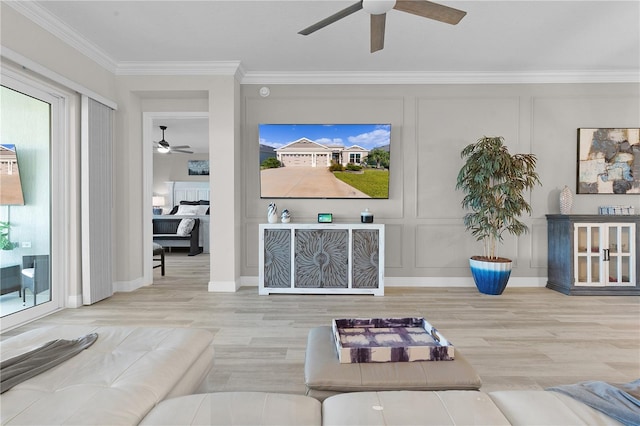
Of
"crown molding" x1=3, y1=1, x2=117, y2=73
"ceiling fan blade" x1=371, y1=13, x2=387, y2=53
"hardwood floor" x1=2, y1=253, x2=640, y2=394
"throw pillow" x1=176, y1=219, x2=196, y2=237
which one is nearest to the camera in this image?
"hardwood floor" x1=2, y1=253, x2=640, y2=394

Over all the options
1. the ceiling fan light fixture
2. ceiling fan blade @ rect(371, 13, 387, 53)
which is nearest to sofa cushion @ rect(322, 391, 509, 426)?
the ceiling fan light fixture

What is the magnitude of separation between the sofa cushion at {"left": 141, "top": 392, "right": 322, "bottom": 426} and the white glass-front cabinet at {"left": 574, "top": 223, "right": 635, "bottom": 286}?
14.3 feet

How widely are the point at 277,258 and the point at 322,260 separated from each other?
1.81ft

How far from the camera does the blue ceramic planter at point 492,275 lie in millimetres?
4051

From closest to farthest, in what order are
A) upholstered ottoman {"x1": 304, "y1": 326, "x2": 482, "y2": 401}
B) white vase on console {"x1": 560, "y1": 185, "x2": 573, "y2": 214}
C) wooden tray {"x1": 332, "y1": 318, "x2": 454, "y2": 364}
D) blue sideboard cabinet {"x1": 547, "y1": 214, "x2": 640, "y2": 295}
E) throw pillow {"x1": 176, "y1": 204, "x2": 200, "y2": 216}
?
upholstered ottoman {"x1": 304, "y1": 326, "x2": 482, "y2": 401}, wooden tray {"x1": 332, "y1": 318, "x2": 454, "y2": 364}, blue sideboard cabinet {"x1": 547, "y1": 214, "x2": 640, "y2": 295}, white vase on console {"x1": 560, "y1": 185, "x2": 573, "y2": 214}, throw pillow {"x1": 176, "y1": 204, "x2": 200, "y2": 216}

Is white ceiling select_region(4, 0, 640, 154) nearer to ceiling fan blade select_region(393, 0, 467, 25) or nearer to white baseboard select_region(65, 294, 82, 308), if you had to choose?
ceiling fan blade select_region(393, 0, 467, 25)

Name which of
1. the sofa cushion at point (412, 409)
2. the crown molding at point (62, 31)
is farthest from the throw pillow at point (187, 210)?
the sofa cushion at point (412, 409)

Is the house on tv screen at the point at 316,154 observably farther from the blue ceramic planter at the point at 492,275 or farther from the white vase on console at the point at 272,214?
the blue ceramic planter at the point at 492,275

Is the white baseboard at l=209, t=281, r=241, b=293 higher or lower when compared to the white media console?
lower

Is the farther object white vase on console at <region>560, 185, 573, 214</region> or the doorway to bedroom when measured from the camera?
the doorway to bedroom

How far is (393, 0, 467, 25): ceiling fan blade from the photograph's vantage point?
231cm

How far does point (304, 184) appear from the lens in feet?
15.1

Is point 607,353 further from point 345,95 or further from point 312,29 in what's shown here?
point 345,95

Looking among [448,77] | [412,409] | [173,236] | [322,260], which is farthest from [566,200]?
[173,236]
